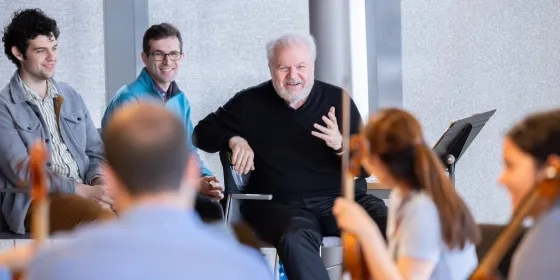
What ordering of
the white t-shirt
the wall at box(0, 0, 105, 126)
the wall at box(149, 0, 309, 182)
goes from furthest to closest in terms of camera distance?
the wall at box(149, 0, 309, 182)
the wall at box(0, 0, 105, 126)
the white t-shirt

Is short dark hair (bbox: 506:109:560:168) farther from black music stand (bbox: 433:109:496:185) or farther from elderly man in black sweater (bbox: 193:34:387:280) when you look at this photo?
black music stand (bbox: 433:109:496:185)

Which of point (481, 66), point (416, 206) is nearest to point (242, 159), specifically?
point (416, 206)

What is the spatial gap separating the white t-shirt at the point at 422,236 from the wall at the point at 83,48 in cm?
361

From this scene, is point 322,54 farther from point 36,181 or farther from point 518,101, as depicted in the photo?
point 36,181

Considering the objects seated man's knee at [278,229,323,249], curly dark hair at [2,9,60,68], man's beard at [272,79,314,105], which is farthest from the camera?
man's beard at [272,79,314,105]

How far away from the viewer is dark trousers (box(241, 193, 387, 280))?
13.5 feet

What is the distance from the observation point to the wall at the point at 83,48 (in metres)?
5.90

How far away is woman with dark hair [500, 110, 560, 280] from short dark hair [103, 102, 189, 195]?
0.68 metres

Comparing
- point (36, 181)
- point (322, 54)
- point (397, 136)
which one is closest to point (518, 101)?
point (322, 54)

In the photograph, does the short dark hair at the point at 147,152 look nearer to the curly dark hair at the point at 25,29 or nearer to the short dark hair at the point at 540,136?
the short dark hair at the point at 540,136

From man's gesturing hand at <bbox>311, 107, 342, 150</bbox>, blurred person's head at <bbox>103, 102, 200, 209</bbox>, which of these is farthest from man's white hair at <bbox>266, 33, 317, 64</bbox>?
blurred person's head at <bbox>103, 102, 200, 209</bbox>

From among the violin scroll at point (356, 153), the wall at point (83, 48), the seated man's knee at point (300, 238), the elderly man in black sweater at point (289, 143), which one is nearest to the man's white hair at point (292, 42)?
the elderly man in black sweater at point (289, 143)

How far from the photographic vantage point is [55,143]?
169 inches

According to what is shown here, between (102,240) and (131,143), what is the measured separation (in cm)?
17
